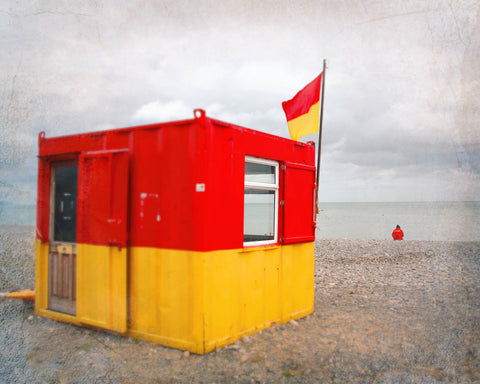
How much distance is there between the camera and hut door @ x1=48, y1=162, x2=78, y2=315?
5.11 metres

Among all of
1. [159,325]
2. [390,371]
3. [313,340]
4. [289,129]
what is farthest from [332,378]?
[289,129]

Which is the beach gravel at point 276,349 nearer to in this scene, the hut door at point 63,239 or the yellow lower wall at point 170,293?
the yellow lower wall at point 170,293

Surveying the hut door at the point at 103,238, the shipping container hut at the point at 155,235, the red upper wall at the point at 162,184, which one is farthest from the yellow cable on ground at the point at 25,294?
the hut door at the point at 103,238

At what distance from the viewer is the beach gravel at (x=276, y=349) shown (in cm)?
396

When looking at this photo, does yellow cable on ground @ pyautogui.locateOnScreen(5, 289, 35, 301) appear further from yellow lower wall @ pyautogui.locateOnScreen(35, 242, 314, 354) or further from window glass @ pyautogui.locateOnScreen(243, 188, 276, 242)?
window glass @ pyautogui.locateOnScreen(243, 188, 276, 242)

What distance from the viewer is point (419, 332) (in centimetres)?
573

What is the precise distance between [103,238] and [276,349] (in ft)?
8.87

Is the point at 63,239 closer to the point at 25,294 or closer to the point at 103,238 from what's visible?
the point at 103,238

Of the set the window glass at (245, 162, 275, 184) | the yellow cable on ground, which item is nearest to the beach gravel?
the yellow cable on ground

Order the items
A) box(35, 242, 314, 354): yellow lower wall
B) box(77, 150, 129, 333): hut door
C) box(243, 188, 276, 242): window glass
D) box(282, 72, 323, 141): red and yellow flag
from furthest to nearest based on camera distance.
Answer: box(282, 72, 323, 141): red and yellow flag, box(243, 188, 276, 242): window glass, box(77, 150, 129, 333): hut door, box(35, 242, 314, 354): yellow lower wall

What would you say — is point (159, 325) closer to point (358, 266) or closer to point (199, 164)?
point (199, 164)

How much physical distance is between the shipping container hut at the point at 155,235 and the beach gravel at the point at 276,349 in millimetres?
231

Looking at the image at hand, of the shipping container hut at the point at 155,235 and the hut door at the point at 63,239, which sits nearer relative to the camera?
the shipping container hut at the point at 155,235

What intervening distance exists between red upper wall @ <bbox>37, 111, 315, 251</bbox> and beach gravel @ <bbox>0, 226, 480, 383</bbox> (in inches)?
37.2
